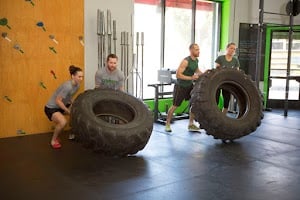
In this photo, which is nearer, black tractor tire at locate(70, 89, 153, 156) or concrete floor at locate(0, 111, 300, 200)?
concrete floor at locate(0, 111, 300, 200)

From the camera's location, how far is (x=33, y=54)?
523cm

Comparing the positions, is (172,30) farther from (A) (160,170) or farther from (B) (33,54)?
(A) (160,170)

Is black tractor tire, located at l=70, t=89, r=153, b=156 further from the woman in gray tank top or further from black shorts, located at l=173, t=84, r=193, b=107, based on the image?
black shorts, located at l=173, t=84, r=193, b=107

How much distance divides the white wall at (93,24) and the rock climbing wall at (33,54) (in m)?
0.10

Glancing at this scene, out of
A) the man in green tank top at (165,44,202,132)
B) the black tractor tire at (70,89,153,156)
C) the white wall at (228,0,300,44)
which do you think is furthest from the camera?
the white wall at (228,0,300,44)

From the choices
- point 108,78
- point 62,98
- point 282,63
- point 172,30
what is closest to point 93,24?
point 108,78

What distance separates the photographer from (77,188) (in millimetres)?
3320

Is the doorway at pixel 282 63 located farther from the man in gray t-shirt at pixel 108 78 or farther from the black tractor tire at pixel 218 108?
the man in gray t-shirt at pixel 108 78

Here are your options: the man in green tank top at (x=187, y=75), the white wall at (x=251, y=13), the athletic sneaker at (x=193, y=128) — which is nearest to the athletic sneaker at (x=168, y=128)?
the man in green tank top at (x=187, y=75)

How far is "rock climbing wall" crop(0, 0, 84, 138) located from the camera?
16.5 feet

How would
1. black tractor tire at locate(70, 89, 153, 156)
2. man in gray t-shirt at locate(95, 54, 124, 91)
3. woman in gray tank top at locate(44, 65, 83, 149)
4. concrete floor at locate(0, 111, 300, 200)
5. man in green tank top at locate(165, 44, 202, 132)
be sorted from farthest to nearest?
man in green tank top at locate(165, 44, 202, 132)
man in gray t-shirt at locate(95, 54, 124, 91)
woman in gray tank top at locate(44, 65, 83, 149)
black tractor tire at locate(70, 89, 153, 156)
concrete floor at locate(0, 111, 300, 200)

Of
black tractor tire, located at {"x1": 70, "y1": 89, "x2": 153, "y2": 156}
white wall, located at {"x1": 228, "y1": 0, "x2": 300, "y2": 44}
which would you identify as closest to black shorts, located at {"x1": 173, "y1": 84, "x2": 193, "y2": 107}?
black tractor tire, located at {"x1": 70, "y1": 89, "x2": 153, "y2": 156}

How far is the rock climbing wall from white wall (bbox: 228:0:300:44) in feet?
12.2

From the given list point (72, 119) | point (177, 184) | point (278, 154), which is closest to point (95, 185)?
point (177, 184)
